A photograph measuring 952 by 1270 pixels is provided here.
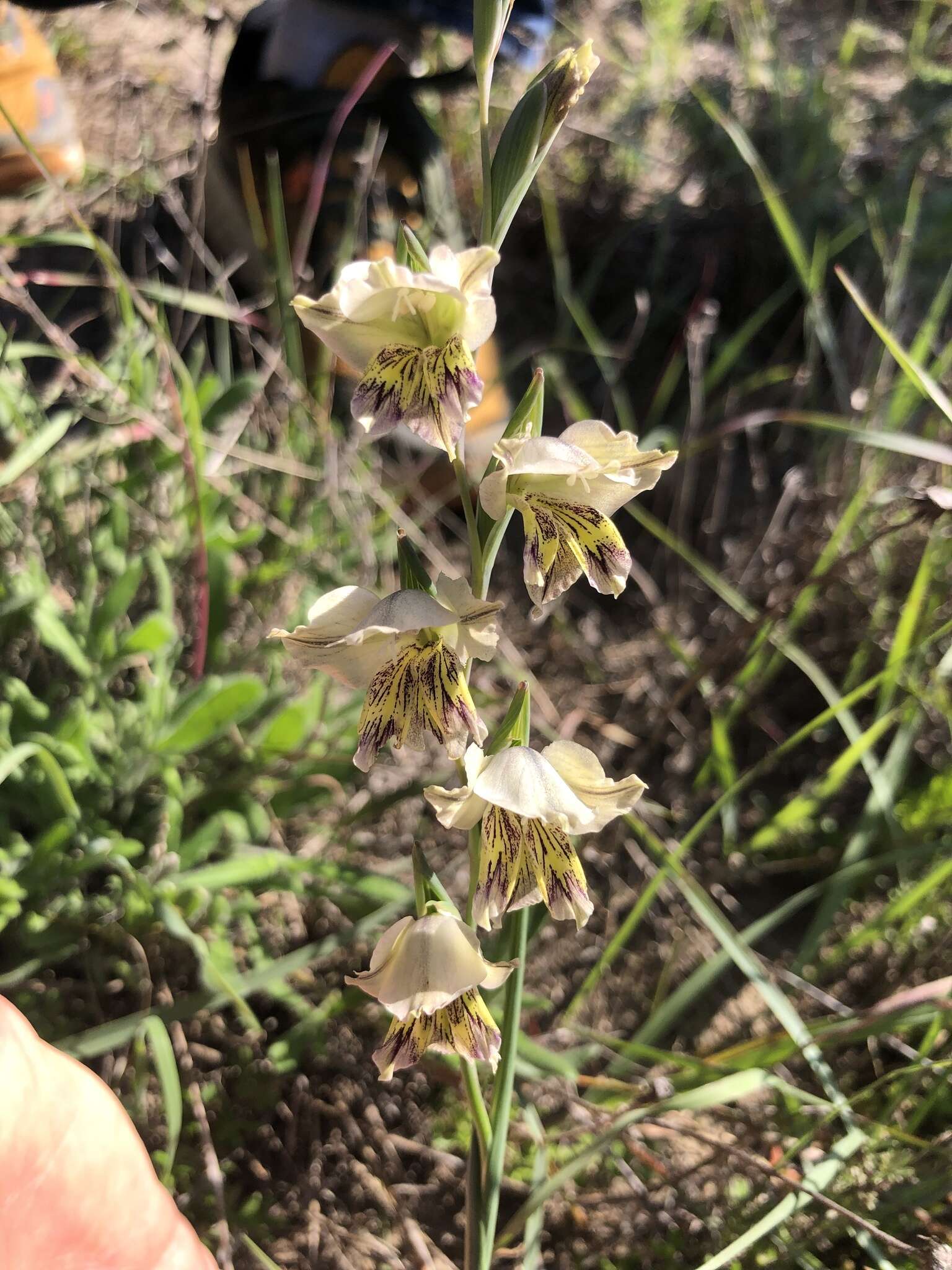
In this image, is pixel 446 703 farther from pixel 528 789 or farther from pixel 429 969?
pixel 429 969

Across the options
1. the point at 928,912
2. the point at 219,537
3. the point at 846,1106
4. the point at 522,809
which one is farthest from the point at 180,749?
the point at 928,912

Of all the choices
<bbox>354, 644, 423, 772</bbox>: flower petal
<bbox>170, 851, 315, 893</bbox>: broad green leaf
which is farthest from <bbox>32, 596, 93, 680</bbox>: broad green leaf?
<bbox>354, 644, 423, 772</bbox>: flower petal

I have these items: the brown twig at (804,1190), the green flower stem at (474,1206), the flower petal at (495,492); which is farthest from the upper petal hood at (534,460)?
the brown twig at (804,1190)

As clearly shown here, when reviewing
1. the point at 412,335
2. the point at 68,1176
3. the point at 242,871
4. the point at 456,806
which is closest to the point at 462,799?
the point at 456,806

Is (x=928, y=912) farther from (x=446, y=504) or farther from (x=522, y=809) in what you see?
(x=446, y=504)

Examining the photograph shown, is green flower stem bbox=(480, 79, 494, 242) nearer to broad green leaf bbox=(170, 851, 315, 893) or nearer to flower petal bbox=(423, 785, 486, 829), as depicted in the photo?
flower petal bbox=(423, 785, 486, 829)
